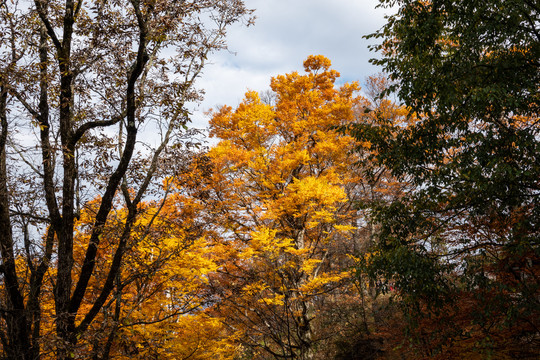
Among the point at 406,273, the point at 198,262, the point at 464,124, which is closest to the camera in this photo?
the point at 406,273

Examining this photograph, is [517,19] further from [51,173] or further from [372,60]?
[51,173]

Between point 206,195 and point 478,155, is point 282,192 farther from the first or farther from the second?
point 478,155

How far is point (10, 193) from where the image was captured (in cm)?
558

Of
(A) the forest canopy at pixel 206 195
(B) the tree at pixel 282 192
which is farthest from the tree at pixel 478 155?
(B) the tree at pixel 282 192

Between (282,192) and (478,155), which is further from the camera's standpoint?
(282,192)

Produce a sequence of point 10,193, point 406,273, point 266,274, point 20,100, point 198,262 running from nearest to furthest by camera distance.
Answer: point 20,100, point 10,193, point 406,273, point 198,262, point 266,274

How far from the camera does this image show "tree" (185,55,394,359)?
34.3 feet

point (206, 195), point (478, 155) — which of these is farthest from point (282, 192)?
point (478, 155)

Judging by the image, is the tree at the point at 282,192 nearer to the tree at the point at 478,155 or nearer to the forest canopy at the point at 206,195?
the forest canopy at the point at 206,195

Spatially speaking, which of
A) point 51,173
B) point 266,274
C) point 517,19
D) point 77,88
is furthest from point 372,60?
point 266,274

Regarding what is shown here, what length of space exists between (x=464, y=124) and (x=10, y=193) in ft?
26.6

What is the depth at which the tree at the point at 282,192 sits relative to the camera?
10.5 meters

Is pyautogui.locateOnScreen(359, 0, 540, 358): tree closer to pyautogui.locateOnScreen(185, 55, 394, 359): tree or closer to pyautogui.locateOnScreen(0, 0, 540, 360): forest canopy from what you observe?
pyautogui.locateOnScreen(0, 0, 540, 360): forest canopy

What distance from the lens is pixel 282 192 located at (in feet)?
39.0
